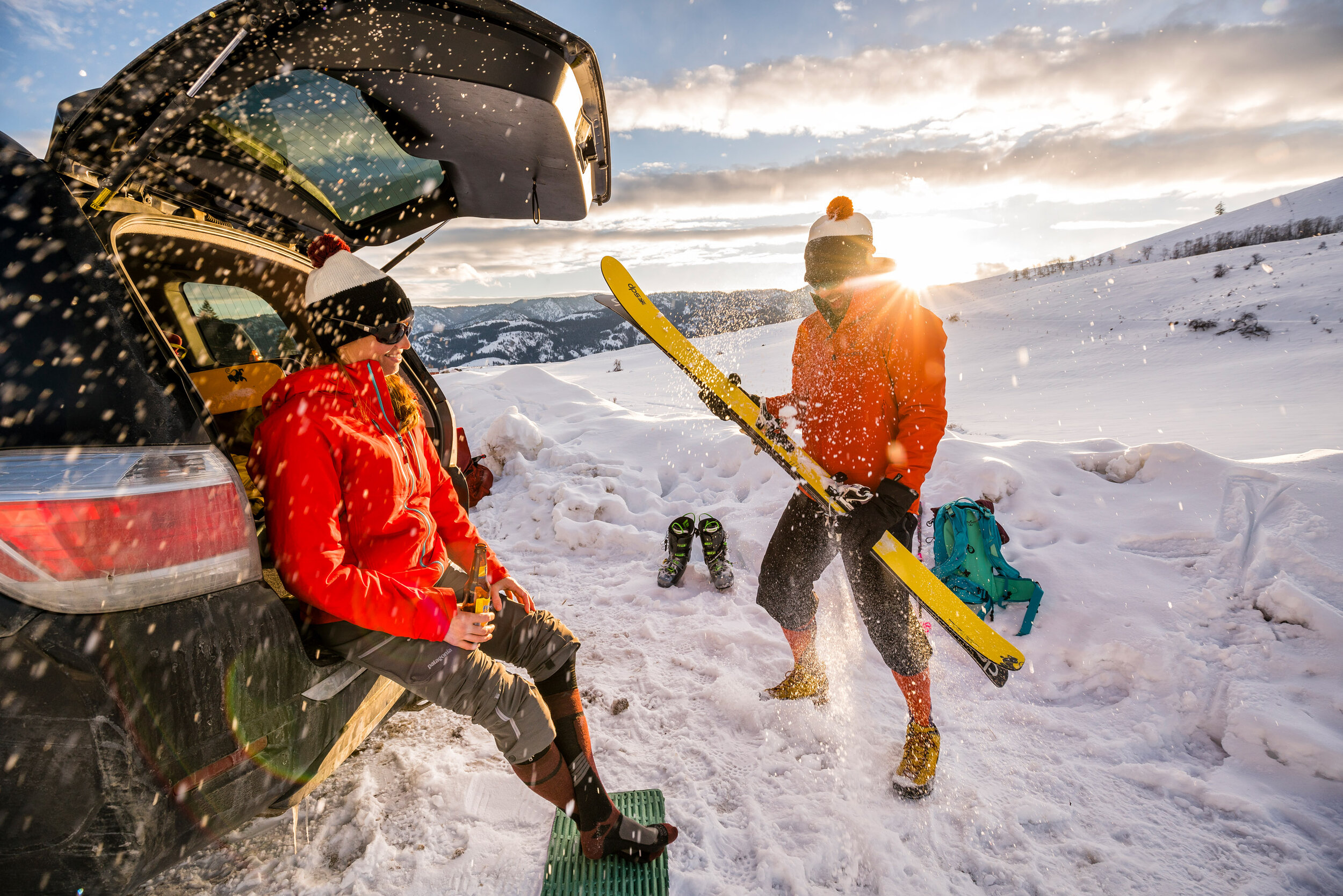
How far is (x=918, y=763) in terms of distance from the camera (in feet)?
7.22

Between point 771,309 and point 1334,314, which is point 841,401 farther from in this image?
point 771,309

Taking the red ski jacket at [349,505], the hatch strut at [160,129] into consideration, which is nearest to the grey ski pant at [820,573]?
the red ski jacket at [349,505]

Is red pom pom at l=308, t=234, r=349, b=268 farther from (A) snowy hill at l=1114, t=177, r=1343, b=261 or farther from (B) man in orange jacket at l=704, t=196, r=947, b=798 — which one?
(A) snowy hill at l=1114, t=177, r=1343, b=261

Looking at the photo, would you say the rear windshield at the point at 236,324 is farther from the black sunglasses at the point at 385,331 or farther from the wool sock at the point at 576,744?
the wool sock at the point at 576,744

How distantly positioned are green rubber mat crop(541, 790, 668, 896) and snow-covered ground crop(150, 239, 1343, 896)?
2.3 inches

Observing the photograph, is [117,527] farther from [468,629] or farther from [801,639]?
[801,639]

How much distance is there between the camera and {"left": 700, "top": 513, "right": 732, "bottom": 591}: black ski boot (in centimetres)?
367

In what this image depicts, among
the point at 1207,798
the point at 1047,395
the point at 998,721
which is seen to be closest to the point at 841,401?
the point at 998,721

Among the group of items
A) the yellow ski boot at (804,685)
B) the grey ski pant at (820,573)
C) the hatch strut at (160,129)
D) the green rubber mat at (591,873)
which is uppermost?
the hatch strut at (160,129)

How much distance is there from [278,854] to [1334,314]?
71.8ft

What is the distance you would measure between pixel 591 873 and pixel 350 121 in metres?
2.84

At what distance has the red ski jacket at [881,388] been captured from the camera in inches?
86.7

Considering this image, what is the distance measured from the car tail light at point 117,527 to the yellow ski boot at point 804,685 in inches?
89.2

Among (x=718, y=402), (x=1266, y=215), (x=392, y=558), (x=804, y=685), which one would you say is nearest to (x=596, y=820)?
(x=392, y=558)
